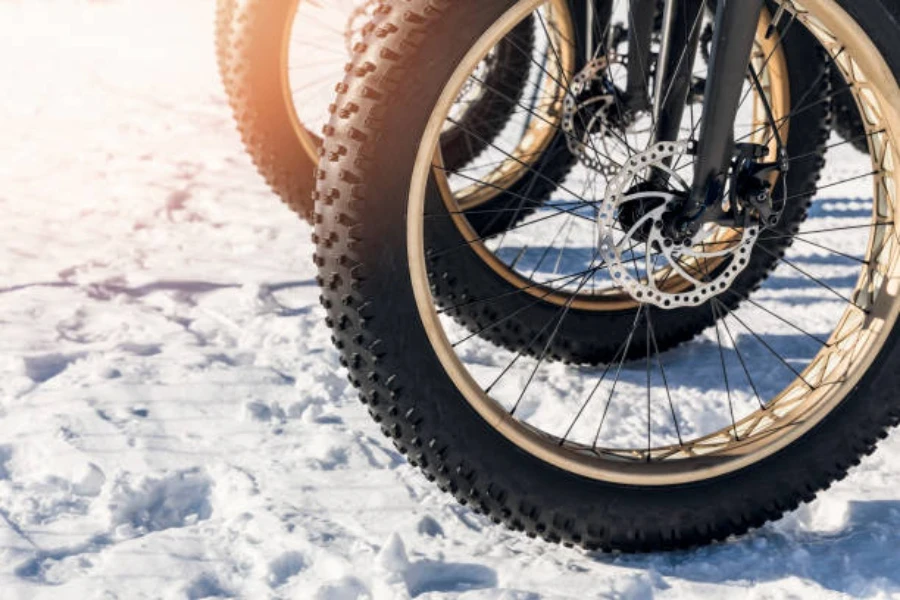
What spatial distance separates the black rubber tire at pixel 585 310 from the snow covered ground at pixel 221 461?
1.47 feet

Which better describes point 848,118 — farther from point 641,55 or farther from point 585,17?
point 641,55

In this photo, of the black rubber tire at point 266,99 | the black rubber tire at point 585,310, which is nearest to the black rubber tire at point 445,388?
the black rubber tire at point 585,310

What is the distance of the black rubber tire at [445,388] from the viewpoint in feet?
5.96

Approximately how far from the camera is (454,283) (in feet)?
9.64

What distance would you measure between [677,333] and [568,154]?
0.79 metres

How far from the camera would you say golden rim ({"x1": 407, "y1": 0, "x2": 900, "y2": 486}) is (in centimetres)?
190

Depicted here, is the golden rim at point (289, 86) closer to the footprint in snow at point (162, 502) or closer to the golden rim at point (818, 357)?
the footprint in snow at point (162, 502)

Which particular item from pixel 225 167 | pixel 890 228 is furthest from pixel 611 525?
pixel 225 167

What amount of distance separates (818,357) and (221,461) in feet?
4.50

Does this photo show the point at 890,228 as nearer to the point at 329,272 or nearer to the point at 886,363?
the point at 886,363

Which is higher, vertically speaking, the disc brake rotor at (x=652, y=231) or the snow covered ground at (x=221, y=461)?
the disc brake rotor at (x=652, y=231)

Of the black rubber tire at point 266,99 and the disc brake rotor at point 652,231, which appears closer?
the disc brake rotor at point 652,231

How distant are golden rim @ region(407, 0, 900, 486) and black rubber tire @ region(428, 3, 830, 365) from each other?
0.68 metres

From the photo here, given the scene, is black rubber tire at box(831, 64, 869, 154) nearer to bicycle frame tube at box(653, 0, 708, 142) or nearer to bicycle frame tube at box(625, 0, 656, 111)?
bicycle frame tube at box(625, 0, 656, 111)
